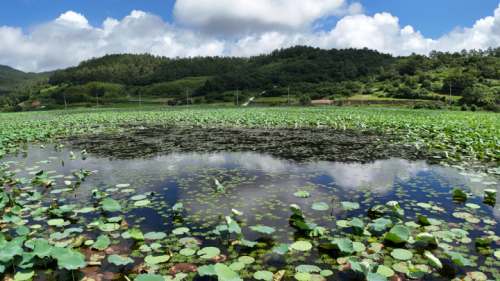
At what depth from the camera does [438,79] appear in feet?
228

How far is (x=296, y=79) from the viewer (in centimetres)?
9712

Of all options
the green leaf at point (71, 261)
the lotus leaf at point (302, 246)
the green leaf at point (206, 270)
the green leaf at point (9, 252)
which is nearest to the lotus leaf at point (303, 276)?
the lotus leaf at point (302, 246)

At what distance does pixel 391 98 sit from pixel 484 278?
6110cm

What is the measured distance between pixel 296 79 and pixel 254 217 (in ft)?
319

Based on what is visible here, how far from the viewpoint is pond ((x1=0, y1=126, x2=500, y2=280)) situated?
104 inches

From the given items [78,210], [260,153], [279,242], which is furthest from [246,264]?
[260,153]

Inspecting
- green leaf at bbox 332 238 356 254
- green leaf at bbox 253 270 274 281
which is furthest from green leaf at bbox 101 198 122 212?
green leaf at bbox 332 238 356 254

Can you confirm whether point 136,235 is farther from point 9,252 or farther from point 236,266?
point 236,266

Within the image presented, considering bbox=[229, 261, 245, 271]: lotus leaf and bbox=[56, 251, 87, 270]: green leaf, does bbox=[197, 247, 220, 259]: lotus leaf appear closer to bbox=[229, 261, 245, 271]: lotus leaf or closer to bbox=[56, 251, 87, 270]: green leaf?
bbox=[229, 261, 245, 271]: lotus leaf

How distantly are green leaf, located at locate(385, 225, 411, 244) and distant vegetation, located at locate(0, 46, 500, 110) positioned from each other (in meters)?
59.3

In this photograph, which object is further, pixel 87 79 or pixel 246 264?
pixel 87 79

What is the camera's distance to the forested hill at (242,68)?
9575 cm

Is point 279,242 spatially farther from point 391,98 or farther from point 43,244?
point 391,98

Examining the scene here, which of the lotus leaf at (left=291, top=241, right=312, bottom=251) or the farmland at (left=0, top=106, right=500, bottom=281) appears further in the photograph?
the lotus leaf at (left=291, top=241, right=312, bottom=251)
